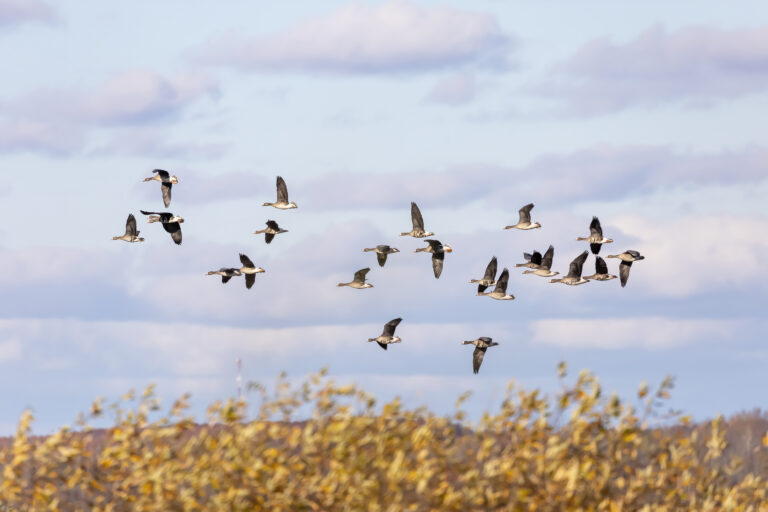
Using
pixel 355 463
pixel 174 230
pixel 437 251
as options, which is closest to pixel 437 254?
pixel 437 251

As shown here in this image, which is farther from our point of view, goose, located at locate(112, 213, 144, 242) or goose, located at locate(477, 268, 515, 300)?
goose, located at locate(112, 213, 144, 242)

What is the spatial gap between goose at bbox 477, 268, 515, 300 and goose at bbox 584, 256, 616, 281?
2907 millimetres

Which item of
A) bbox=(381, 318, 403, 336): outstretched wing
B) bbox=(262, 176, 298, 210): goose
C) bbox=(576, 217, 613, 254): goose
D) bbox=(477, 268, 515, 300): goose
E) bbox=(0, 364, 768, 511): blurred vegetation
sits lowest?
bbox=(0, 364, 768, 511): blurred vegetation

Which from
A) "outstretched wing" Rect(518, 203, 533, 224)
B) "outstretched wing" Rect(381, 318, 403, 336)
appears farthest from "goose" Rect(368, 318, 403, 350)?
"outstretched wing" Rect(518, 203, 533, 224)

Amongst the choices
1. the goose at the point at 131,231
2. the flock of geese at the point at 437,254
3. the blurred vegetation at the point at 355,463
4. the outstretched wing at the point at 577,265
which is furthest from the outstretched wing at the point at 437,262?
the blurred vegetation at the point at 355,463

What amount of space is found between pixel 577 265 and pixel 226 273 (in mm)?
10120

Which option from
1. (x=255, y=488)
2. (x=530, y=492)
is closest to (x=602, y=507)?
(x=530, y=492)

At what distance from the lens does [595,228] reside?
32.5 metres

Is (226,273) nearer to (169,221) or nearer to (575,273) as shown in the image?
(169,221)

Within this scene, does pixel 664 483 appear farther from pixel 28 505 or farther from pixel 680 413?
pixel 28 505

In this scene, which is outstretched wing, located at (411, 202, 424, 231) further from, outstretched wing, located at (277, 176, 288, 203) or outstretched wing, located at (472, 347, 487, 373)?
outstretched wing, located at (472, 347, 487, 373)

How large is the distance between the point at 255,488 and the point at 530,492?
3596 millimetres

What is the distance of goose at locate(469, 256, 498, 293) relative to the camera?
31.3m

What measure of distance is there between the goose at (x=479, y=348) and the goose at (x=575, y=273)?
3.61 meters
